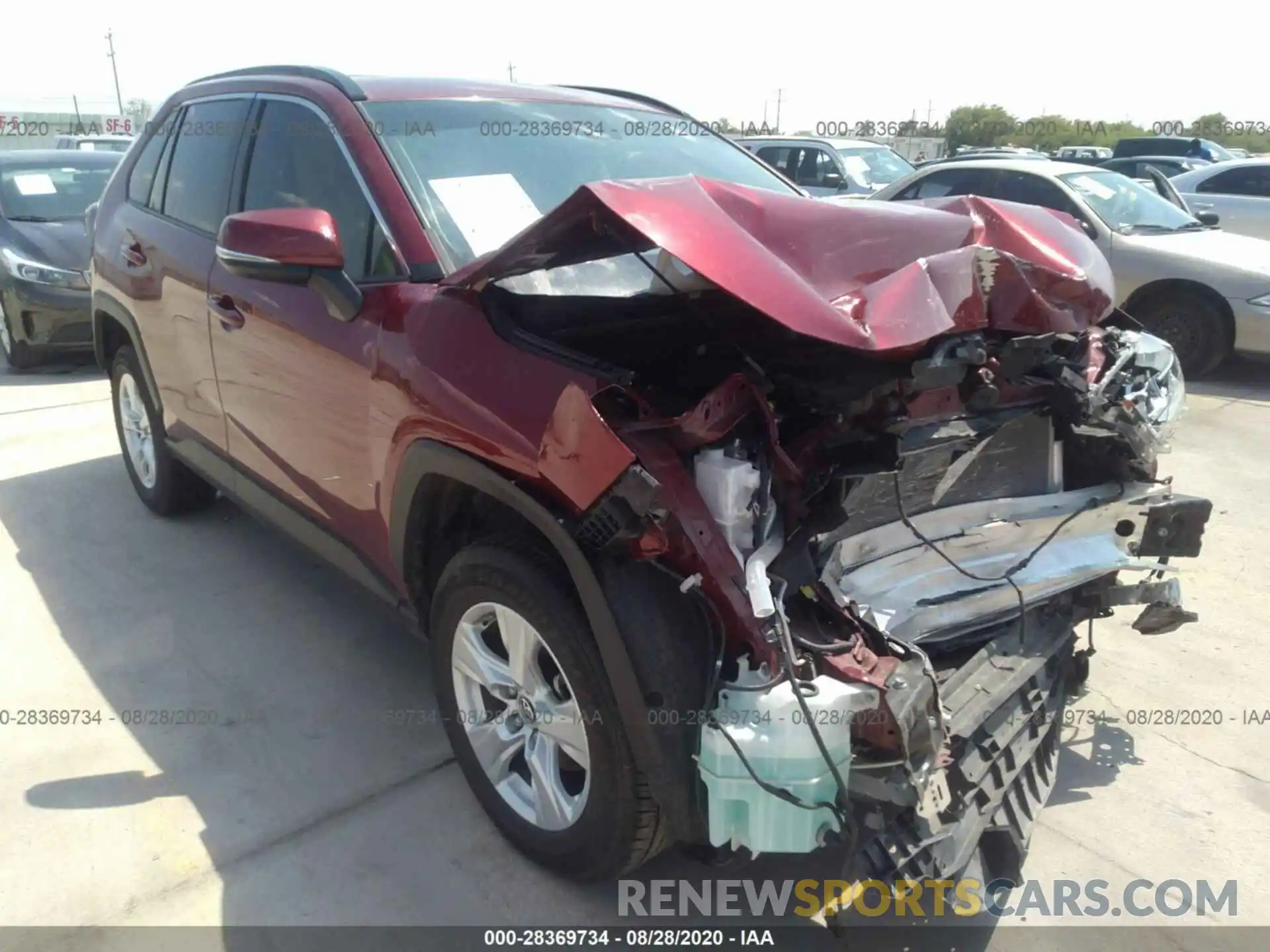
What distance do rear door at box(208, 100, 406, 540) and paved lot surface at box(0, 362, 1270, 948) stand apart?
0.38 meters

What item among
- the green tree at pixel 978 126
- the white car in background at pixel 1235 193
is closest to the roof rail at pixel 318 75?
the white car in background at pixel 1235 193

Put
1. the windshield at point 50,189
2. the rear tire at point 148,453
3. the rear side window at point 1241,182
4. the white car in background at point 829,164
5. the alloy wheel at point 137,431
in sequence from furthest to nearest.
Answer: the white car in background at point 829,164 → the rear side window at point 1241,182 → the windshield at point 50,189 → the alloy wheel at point 137,431 → the rear tire at point 148,453

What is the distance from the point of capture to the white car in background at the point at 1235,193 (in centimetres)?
1132

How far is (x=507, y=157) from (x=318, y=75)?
0.77 metres

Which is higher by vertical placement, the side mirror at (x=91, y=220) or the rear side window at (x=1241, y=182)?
the side mirror at (x=91, y=220)

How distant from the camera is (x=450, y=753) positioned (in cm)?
312

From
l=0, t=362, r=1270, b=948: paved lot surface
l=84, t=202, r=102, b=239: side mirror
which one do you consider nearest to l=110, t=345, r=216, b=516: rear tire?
l=0, t=362, r=1270, b=948: paved lot surface

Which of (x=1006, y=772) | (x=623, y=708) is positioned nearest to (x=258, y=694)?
(x=623, y=708)

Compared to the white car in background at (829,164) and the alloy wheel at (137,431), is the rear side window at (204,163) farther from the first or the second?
the white car in background at (829,164)

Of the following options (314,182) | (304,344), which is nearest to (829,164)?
(314,182)

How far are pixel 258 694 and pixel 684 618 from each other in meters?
2.01

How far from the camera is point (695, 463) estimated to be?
6.90ft

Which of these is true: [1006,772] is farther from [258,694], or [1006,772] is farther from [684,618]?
[258,694]

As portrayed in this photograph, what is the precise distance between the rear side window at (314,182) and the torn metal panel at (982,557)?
1495 mm
